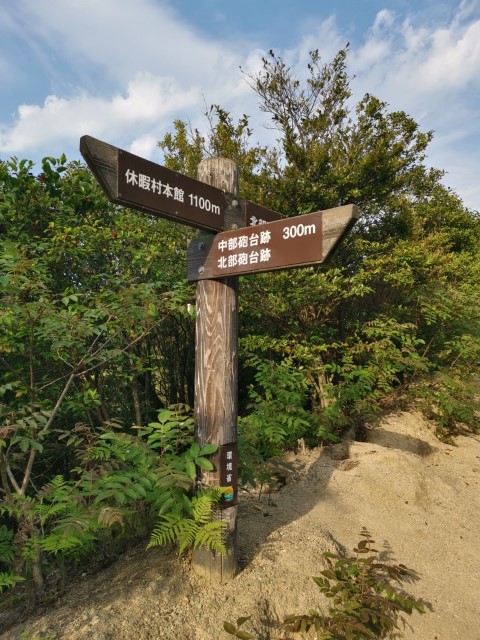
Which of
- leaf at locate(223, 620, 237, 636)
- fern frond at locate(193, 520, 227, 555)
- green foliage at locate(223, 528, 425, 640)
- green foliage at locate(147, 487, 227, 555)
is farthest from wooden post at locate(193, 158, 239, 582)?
green foliage at locate(223, 528, 425, 640)

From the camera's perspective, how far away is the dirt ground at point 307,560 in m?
2.37

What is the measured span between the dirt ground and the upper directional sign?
86.1 inches

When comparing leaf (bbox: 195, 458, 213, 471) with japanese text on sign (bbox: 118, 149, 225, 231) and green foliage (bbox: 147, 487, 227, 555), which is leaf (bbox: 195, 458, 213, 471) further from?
japanese text on sign (bbox: 118, 149, 225, 231)

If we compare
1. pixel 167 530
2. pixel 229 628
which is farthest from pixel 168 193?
pixel 229 628

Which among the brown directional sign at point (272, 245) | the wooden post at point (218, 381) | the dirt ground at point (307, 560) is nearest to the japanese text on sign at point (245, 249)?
the brown directional sign at point (272, 245)

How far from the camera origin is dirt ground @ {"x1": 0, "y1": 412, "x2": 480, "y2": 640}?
2373 millimetres

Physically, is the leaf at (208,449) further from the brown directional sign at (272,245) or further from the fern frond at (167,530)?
the brown directional sign at (272,245)

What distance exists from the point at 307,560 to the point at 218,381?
4.46 feet

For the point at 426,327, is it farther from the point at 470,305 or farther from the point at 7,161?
the point at 7,161

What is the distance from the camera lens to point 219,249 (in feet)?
9.41

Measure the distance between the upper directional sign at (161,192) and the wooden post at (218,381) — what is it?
20 cm

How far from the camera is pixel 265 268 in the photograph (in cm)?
268

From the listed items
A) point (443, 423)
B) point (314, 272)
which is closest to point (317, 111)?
point (314, 272)

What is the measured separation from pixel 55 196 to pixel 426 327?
250 inches
